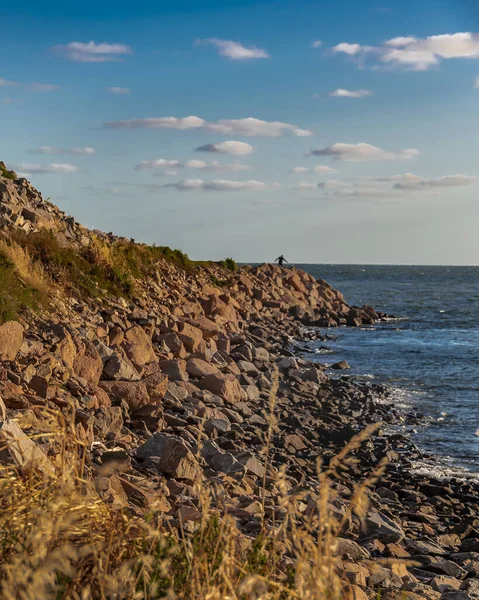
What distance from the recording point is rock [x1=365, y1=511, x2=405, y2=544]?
7.68m

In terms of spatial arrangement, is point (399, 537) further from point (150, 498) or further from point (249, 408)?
point (249, 408)

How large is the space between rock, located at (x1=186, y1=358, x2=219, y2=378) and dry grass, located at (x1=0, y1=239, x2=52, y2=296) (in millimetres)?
3176

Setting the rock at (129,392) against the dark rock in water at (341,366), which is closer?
the rock at (129,392)

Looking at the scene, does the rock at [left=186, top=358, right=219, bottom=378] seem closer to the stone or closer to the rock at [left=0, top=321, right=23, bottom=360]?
the stone

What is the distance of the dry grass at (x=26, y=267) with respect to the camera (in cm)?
1407

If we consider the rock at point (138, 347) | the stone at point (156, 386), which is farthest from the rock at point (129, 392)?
the rock at point (138, 347)

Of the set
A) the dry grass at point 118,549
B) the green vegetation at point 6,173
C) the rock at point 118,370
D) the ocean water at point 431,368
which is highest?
the green vegetation at point 6,173

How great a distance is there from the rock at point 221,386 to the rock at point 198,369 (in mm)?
282

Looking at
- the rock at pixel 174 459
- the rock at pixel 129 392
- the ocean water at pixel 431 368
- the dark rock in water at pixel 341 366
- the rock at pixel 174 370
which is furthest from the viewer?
the dark rock in water at pixel 341 366

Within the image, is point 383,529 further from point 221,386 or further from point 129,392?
point 221,386

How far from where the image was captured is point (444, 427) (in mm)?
14953

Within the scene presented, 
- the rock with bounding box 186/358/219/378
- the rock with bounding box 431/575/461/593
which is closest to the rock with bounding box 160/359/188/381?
the rock with bounding box 186/358/219/378

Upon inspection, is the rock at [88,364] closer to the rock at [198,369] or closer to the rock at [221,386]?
the rock at [221,386]

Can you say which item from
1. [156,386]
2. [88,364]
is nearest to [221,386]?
[156,386]
